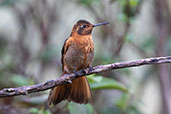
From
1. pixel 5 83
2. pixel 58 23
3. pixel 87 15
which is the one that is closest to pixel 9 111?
pixel 5 83

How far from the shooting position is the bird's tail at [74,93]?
3.16 metres

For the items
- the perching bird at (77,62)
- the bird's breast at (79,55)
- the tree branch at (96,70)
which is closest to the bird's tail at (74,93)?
the perching bird at (77,62)

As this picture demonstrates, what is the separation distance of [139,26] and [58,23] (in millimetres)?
1671

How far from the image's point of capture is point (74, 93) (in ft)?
10.8

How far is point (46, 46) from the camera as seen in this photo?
5.14 m

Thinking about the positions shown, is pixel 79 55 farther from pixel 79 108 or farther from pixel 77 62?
pixel 79 108

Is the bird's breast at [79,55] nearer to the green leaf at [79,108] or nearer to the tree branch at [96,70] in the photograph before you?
the green leaf at [79,108]

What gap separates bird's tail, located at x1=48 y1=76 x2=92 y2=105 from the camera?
3.16 metres

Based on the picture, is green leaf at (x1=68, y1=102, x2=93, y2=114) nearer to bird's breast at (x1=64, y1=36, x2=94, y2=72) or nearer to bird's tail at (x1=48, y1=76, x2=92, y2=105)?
bird's tail at (x1=48, y1=76, x2=92, y2=105)

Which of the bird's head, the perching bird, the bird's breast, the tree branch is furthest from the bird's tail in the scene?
the bird's head

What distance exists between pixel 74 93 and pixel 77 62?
14.0 inches

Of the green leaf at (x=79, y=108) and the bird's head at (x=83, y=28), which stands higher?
the bird's head at (x=83, y=28)

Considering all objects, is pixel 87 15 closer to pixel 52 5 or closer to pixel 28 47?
pixel 52 5

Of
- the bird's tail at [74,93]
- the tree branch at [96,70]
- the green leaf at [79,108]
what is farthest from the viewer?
the bird's tail at [74,93]
